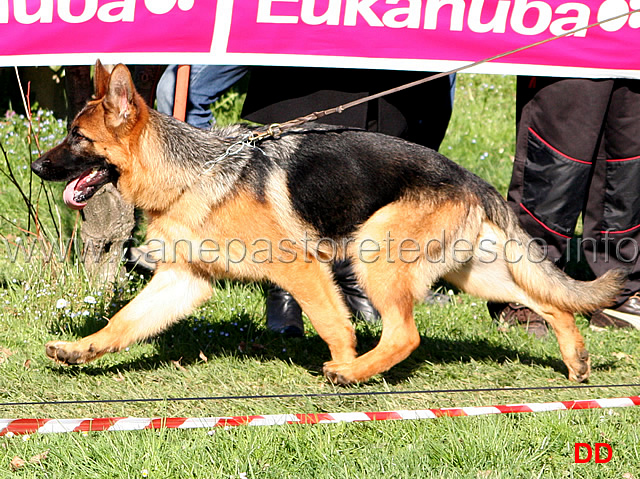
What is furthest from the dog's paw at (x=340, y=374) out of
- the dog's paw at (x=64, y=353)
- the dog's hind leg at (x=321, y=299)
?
the dog's paw at (x=64, y=353)

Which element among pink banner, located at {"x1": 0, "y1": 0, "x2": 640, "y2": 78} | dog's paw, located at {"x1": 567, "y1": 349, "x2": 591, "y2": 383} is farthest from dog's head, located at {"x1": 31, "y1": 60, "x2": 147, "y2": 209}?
dog's paw, located at {"x1": 567, "y1": 349, "x2": 591, "y2": 383}

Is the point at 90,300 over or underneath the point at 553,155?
underneath

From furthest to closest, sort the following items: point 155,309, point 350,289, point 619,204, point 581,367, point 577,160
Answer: point 350,289, point 619,204, point 577,160, point 581,367, point 155,309

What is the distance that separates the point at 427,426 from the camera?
334 cm

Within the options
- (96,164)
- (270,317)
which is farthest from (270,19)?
(270,317)

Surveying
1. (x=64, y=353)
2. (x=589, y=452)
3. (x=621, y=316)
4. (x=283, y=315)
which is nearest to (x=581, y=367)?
(x=589, y=452)

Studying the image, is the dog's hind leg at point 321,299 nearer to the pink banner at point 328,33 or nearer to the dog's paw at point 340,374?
the dog's paw at point 340,374

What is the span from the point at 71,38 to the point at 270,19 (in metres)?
1.17

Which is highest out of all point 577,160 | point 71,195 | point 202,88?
point 202,88

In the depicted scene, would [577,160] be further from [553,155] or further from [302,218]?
[302,218]

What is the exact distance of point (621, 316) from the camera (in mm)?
5277

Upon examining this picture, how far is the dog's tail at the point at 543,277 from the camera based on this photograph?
4.14 m

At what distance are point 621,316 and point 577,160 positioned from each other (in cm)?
124

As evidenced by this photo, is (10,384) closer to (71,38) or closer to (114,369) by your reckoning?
(114,369)
